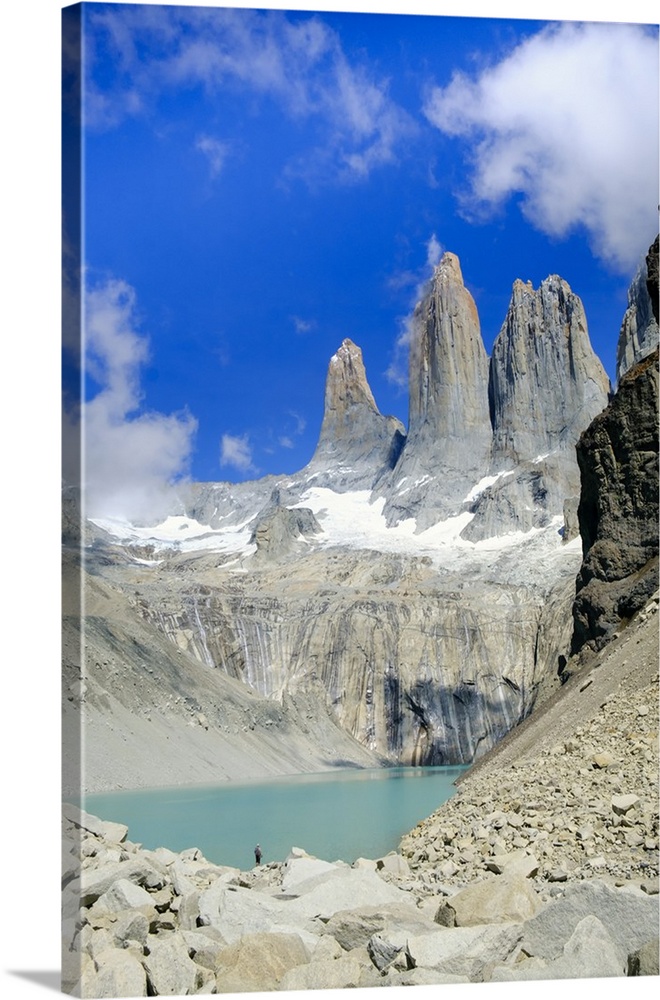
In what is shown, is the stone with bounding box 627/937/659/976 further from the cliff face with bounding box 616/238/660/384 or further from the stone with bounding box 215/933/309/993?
the cliff face with bounding box 616/238/660/384

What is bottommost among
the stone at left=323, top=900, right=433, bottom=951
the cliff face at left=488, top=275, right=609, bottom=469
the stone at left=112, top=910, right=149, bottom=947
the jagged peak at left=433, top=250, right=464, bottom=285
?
the stone at left=323, top=900, right=433, bottom=951

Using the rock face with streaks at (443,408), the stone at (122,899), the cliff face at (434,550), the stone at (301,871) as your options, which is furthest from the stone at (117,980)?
the rock face with streaks at (443,408)

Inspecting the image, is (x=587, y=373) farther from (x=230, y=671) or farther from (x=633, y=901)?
(x=633, y=901)

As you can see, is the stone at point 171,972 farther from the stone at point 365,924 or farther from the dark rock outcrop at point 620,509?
the dark rock outcrop at point 620,509

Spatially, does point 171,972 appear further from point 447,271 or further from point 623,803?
point 447,271

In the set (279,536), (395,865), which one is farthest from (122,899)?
(279,536)

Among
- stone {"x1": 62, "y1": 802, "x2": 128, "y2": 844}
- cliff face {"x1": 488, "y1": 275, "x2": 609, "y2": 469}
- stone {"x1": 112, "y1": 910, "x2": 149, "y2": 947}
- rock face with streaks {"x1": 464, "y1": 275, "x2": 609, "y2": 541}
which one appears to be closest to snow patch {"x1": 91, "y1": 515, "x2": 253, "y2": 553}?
rock face with streaks {"x1": 464, "y1": 275, "x2": 609, "y2": 541}
